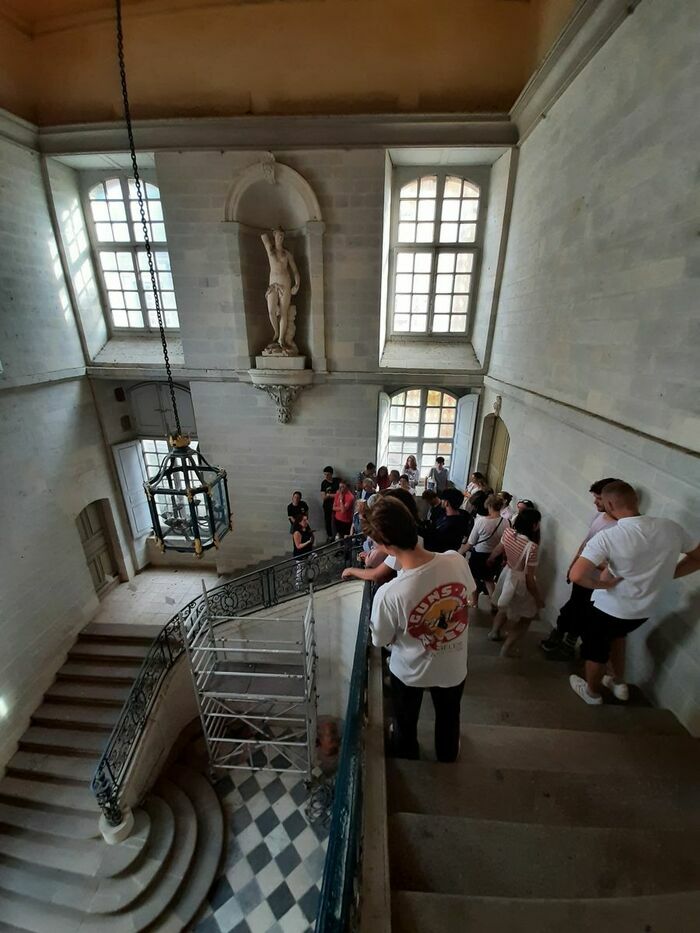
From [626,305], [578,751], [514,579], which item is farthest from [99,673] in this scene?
[626,305]

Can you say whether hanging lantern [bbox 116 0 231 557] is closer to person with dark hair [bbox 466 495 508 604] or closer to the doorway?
person with dark hair [bbox 466 495 508 604]

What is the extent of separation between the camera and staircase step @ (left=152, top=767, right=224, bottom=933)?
4203 millimetres

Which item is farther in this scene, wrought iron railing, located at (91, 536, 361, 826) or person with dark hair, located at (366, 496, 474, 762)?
wrought iron railing, located at (91, 536, 361, 826)

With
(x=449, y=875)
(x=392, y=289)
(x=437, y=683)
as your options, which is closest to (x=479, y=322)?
(x=392, y=289)

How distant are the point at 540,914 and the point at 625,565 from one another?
5.58 feet

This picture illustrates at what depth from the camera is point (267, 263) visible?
6.54 meters

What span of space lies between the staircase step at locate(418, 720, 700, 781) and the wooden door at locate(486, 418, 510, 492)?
12.5ft

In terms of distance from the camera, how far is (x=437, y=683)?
1.85m

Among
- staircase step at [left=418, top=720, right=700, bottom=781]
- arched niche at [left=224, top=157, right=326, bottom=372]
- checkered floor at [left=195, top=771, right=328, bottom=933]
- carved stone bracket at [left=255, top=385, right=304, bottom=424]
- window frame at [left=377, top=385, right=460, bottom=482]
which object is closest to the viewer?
staircase step at [left=418, top=720, right=700, bottom=781]

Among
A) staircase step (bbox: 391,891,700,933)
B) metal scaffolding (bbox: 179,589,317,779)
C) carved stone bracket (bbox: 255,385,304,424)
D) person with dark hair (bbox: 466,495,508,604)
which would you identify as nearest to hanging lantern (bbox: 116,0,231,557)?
staircase step (bbox: 391,891,700,933)

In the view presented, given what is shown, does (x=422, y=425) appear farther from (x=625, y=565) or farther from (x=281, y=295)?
(x=625, y=565)

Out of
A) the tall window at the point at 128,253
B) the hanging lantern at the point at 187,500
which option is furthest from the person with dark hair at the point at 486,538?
the tall window at the point at 128,253

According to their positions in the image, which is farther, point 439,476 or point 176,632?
point 439,476

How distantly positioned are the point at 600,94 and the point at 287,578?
21.2 feet
